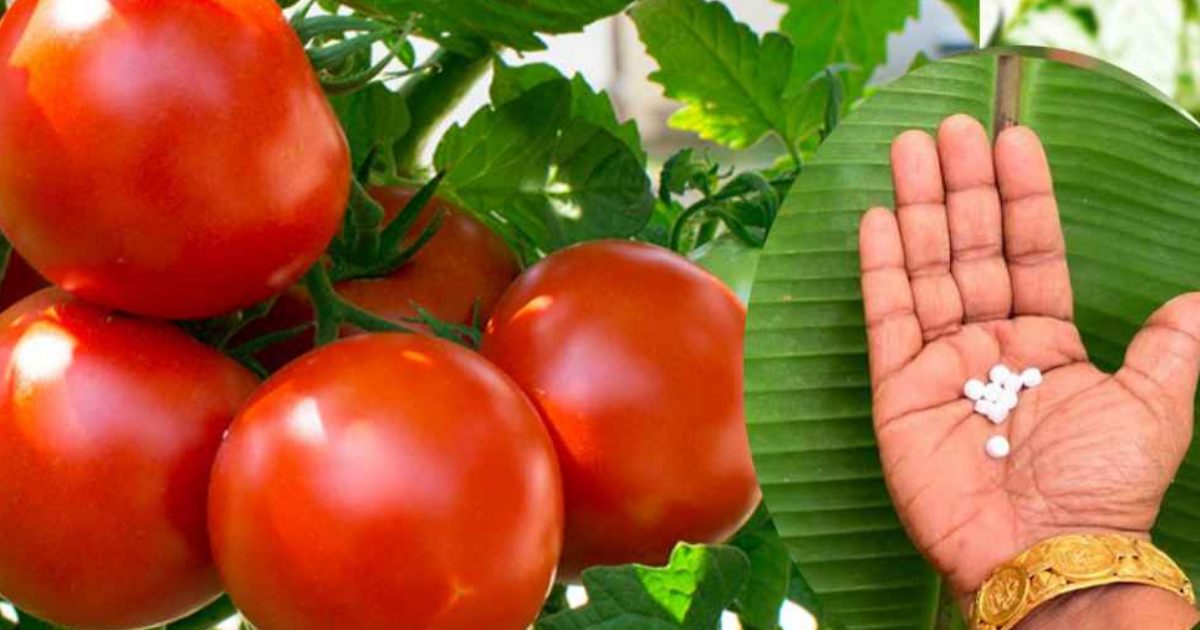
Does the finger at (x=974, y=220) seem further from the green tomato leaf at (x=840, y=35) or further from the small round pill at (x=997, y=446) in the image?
the green tomato leaf at (x=840, y=35)

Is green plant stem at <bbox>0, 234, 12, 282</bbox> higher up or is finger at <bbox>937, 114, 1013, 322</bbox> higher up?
finger at <bbox>937, 114, 1013, 322</bbox>

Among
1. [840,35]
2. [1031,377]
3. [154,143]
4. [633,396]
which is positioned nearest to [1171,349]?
[1031,377]

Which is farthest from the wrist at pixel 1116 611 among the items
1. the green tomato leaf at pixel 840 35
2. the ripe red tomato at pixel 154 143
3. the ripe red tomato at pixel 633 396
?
the green tomato leaf at pixel 840 35

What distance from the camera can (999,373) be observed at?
17.2 inches

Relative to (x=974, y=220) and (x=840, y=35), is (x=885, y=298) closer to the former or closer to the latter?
(x=974, y=220)

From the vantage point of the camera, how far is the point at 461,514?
0.41 meters

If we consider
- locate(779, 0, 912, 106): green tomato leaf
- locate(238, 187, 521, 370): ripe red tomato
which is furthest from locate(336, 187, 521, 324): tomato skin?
locate(779, 0, 912, 106): green tomato leaf

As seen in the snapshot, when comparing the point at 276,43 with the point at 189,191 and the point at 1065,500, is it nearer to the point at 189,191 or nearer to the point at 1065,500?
the point at 189,191

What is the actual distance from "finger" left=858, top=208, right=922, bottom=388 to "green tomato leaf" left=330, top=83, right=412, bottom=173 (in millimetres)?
213

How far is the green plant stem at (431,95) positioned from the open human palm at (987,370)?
9.2 inches

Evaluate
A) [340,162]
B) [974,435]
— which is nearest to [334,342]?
[340,162]

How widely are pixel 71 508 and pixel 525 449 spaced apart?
116 millimetres

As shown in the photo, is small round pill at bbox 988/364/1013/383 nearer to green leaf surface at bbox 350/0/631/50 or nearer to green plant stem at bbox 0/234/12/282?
green leaf surface at bbox 350/0/631/50

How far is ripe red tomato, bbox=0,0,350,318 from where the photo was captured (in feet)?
1.33
